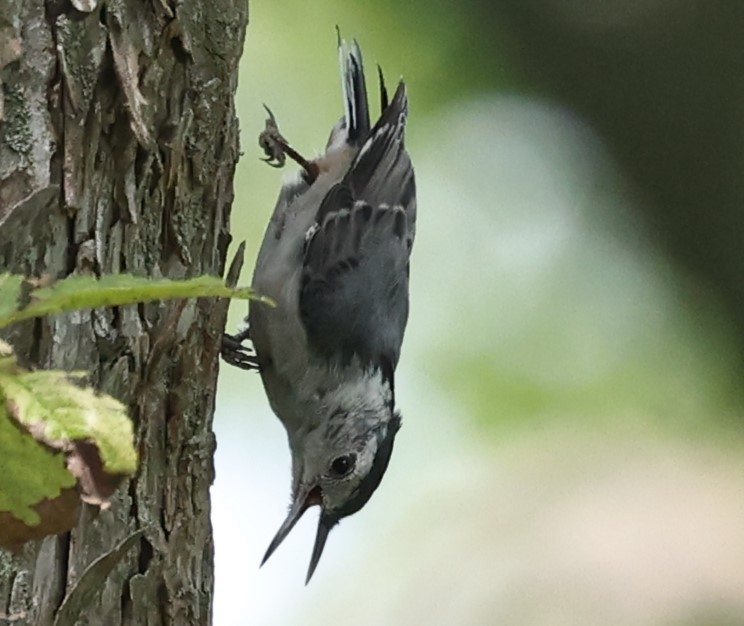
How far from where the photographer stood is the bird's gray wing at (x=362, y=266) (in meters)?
3.09

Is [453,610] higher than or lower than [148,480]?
higher

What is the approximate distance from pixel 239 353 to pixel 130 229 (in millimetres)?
1461

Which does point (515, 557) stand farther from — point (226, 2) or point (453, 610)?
point (226, 2)

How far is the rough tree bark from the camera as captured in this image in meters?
1.33

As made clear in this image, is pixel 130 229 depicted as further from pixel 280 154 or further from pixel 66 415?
pixel 280 154

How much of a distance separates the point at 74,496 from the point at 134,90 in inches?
38.1

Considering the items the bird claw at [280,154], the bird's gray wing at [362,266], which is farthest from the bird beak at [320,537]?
the bird claw at [280,154]

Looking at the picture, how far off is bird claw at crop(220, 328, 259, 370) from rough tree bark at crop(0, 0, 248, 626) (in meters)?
1.01

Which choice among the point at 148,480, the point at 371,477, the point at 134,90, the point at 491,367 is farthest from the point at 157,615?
the point at 491,367

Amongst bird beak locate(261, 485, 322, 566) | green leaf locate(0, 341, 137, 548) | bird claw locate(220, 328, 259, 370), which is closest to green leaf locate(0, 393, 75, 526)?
green leaf locate(0, 341, 137, 548)

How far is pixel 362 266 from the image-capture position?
3.16 meters

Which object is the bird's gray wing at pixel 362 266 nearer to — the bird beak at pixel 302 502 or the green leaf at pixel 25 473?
the bird beak at pixel 302 502

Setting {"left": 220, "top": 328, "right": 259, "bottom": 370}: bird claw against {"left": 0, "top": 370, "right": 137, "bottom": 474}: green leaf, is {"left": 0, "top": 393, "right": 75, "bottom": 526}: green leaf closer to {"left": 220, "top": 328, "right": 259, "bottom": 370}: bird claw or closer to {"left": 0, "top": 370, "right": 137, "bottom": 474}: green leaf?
{"left": 0, "top": 370, "right": 137, "bottom": 474}: green leaf

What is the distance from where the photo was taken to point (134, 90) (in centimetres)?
152
